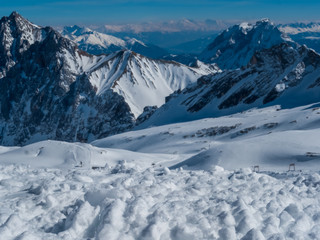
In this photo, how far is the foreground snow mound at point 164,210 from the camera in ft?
27.8

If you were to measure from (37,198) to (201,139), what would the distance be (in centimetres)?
4766

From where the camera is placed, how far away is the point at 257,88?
9038 cm

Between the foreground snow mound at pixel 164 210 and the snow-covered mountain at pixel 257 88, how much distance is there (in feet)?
220

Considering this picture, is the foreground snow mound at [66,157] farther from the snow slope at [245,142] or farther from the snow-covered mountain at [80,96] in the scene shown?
the snow-covered mountain at [80,96]

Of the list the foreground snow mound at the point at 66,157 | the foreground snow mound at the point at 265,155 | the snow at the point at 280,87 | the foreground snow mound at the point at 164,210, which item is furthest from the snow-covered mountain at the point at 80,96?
the foreground snow mound at the point at 164,210

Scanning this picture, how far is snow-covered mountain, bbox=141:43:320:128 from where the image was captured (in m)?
80.7

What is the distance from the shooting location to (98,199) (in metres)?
10.2

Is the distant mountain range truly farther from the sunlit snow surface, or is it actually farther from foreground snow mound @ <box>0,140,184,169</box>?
the sunlit snow surface

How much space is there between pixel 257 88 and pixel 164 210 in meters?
85.7

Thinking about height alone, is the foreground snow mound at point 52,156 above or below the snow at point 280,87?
above

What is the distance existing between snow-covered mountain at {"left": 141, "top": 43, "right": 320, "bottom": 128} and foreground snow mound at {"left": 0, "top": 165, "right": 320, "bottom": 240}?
220 feet

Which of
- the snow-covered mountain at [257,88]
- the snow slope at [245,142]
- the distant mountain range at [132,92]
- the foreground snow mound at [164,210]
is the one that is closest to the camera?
the foreground snow mound at [164,210]

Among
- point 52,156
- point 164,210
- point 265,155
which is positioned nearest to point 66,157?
point 52,156

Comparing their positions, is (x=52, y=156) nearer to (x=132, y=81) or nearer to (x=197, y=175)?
(x=197, y=175)
